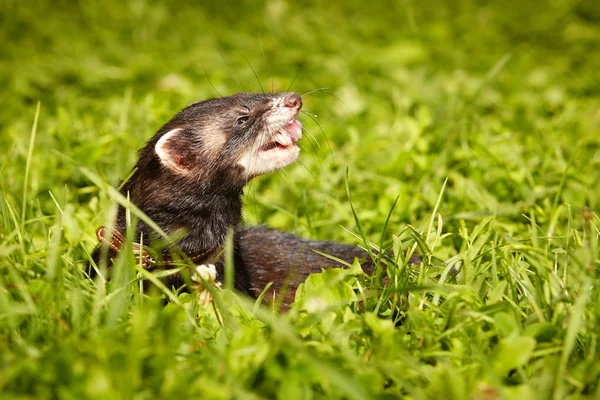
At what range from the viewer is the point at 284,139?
371 cm

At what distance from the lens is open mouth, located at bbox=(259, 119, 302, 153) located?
3.70m

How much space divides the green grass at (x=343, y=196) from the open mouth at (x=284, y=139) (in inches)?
22.4

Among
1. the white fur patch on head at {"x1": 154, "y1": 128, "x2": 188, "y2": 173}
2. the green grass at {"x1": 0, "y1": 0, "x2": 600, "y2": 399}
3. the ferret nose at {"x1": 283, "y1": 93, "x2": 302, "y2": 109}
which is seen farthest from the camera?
the ferret nose at {"x1": 283, "y1": 93, "x2": 302, "y2": 109}

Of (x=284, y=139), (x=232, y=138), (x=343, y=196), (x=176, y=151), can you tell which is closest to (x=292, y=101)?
(x=284, y=139)

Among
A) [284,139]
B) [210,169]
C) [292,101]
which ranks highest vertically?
[292,101]

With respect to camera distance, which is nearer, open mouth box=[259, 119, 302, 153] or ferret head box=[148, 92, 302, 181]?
ferret head box=[148, 92, 302, 181]

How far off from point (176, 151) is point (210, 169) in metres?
0.21

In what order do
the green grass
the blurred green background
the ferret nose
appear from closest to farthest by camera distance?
1. the green grass
2. the ferret nose
3. the blurred green background

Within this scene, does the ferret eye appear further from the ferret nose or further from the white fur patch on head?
the white fur patch on head

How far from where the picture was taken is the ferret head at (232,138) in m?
3.59

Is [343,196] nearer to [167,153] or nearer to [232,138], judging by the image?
[232,138]

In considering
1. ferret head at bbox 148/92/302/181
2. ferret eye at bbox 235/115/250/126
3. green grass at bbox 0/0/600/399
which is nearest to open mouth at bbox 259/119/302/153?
ferret head at bbox 148/92/302/181

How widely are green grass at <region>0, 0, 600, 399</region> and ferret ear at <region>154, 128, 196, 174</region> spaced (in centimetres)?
37

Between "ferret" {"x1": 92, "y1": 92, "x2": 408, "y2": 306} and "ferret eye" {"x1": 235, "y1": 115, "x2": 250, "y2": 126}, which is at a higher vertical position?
"ferret eye" {"x1": 235, "y1": 115, "x2": 250, "y2": 126}
